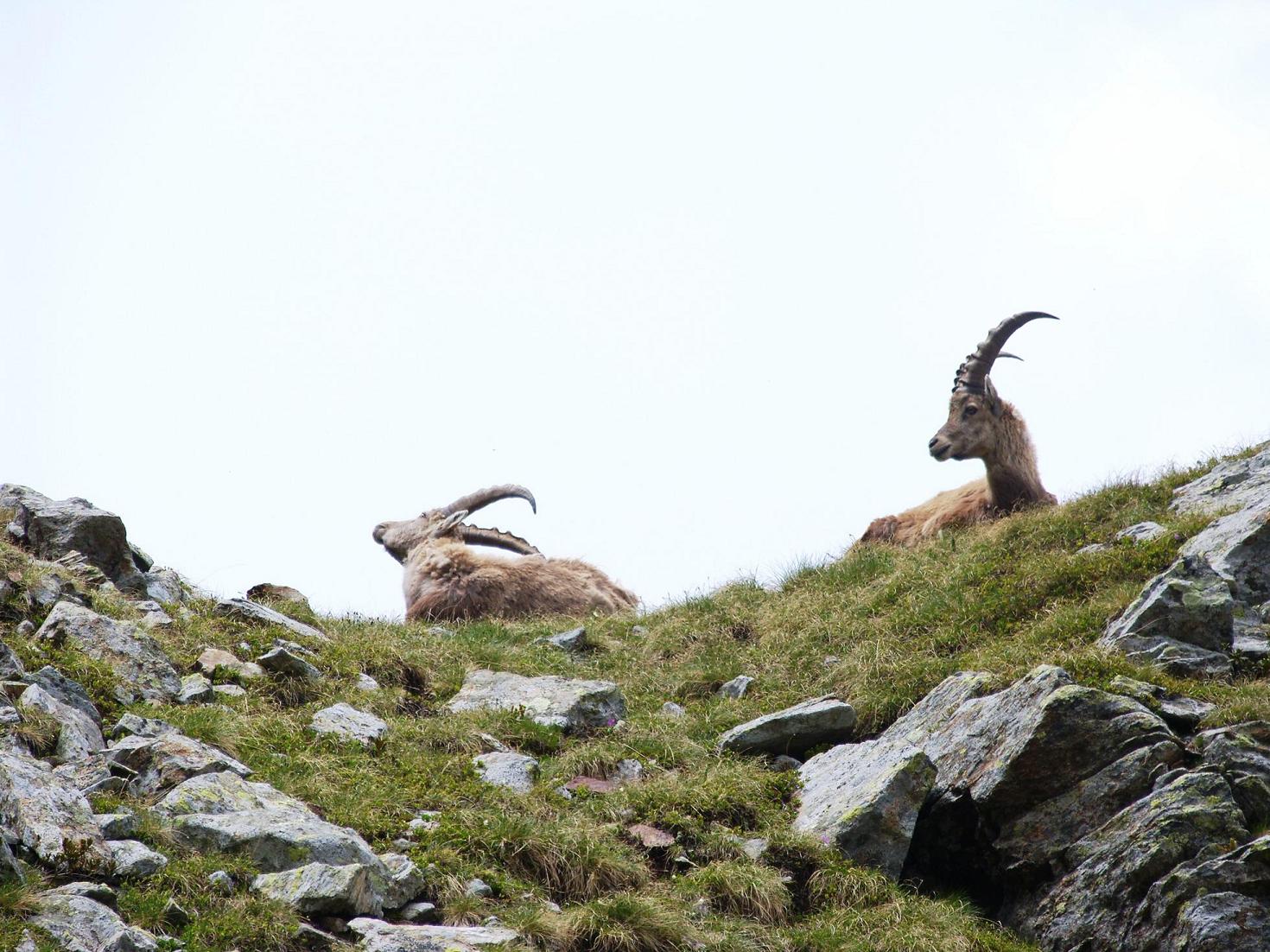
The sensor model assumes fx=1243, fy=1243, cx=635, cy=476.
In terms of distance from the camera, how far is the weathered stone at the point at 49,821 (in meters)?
5.64

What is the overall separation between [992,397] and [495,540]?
7250mm

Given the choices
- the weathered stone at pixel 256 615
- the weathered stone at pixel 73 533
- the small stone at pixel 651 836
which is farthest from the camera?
the weathered stone at pixel 256 615

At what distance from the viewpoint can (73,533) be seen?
11.1 m

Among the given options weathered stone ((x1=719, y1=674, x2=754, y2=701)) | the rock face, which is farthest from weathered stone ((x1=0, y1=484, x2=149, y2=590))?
the rock face

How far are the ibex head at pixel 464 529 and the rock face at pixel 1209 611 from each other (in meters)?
10.3

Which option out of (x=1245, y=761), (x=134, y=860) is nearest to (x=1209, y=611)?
(x=1245, y=761)

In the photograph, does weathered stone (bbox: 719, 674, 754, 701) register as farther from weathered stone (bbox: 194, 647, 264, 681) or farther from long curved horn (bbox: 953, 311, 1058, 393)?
long curved horn (bbox: 953, 311, 1058, 393)

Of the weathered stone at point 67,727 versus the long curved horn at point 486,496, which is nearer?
the weathered stone at point 67,727

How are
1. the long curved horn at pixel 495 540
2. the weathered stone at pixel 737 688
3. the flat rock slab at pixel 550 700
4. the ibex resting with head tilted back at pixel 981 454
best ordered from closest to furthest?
the flat rock slab at pixel 550 700, the weathered stone at pixel 737 688, the ibex resting with head tilted back at pixel 981 454, the long curved horn at pixel 495 540

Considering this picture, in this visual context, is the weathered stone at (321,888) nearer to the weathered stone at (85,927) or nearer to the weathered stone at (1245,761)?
the weathered stone at (85,927)

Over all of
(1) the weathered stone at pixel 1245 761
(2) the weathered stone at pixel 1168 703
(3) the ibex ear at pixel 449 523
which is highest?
(3) the ibex ear at pixel 449 523

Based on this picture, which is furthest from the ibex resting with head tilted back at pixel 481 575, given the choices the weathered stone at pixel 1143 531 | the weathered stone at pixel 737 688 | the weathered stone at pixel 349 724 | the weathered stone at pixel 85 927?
the weathered stone at pixel 85 927

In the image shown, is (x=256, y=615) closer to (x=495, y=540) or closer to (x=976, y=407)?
(x=495, y=540)

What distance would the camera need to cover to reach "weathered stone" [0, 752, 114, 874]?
18.5 feet
